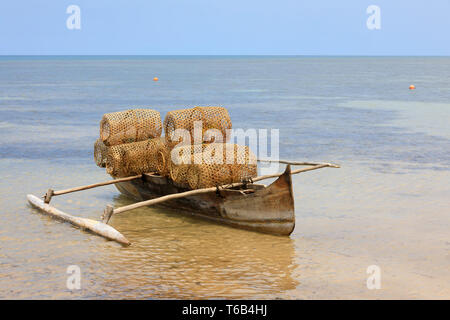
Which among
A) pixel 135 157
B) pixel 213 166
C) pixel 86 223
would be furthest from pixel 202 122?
pixel 86 223

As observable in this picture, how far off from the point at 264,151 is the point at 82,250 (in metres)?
10.2

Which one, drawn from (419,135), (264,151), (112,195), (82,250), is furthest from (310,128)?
(82,250)

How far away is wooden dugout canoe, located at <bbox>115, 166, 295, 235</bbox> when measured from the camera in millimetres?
9211

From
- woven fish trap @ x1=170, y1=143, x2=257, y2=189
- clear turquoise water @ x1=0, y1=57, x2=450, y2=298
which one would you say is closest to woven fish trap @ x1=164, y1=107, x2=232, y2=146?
woven fish trap @ x1=170, y1=143, x2=257, y2=189

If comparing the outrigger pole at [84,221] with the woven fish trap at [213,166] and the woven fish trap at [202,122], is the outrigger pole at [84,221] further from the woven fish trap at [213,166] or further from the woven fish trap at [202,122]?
the woven fish trap at [213,166]

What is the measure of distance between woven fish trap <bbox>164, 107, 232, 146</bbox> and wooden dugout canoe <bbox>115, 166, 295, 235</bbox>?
917mm

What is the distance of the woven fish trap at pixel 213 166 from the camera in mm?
9977

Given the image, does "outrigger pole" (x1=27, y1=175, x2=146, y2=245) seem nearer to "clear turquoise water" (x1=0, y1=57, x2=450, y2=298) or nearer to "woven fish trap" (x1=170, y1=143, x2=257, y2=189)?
"clear turquoise water" (x1=0, y1=57, x2=450, y2=298)

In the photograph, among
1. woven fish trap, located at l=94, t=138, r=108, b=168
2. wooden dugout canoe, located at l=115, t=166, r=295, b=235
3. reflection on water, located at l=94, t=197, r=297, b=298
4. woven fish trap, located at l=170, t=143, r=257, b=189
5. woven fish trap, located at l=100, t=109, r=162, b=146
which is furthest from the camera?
woven fish trap, located at l=94, t=138, r=108, b=168

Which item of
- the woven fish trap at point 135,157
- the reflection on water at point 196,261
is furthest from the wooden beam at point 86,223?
the woven fish trap at point 135,157

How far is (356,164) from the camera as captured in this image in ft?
52.4

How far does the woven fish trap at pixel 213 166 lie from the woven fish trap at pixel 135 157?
3.13 feet

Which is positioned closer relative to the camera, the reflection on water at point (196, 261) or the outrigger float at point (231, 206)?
the reflection on water at point (196, 261)
